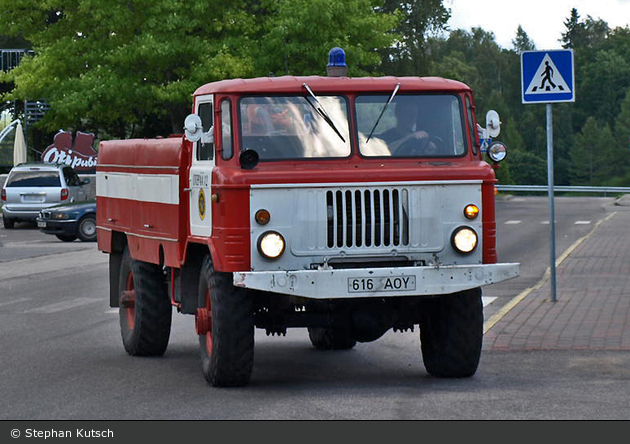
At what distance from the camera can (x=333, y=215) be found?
10.4 metres

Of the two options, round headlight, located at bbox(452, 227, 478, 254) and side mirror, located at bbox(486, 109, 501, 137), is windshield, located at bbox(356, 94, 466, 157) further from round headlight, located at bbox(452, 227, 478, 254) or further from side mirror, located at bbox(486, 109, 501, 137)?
round headlight, located at bbox(452, 227, 478, 254)

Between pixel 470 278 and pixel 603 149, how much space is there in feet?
475

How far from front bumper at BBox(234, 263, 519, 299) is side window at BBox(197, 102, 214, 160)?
1264 millimetres

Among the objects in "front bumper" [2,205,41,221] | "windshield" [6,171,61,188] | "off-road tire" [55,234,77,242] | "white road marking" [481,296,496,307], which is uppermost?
"windshield" [6,171,61,188]

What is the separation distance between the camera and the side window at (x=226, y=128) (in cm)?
1066

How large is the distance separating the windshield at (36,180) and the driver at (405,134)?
27880 millimetres

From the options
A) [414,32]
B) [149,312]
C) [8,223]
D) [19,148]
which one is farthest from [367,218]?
[414,32]

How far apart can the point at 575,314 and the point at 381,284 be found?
5619 millimetres

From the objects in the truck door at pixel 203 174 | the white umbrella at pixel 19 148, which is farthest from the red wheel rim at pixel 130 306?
the white umbrella at pixel 19 148

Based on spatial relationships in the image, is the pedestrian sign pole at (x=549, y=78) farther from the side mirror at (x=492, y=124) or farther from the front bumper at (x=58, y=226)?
the front bumper at (x=58, y=226)

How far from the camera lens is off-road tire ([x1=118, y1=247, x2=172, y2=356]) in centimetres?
1279

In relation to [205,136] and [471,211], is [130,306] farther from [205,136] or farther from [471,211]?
[471,211]

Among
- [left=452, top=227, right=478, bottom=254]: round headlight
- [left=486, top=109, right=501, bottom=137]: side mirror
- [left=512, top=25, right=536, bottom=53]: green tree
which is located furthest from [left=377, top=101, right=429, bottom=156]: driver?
[left=512, top=25, right=536, bottom=53]: green tree

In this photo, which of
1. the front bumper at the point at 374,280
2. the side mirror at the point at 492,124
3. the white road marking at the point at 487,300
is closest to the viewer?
the front bumper at the point at 374,280
